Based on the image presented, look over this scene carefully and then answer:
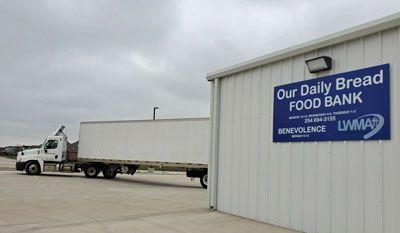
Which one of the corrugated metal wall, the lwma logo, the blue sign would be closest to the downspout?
the corrugated metal wall

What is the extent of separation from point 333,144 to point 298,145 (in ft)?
3.48

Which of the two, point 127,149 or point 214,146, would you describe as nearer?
point 214,146

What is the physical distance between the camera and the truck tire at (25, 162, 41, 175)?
3053 cm

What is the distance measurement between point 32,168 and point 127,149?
26.6ft

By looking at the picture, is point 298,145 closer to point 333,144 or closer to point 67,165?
point 333,144

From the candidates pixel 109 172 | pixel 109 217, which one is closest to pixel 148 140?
pixel 109 172

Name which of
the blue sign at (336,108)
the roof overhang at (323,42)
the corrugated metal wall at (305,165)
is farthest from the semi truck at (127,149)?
the blue sign at (336,108)

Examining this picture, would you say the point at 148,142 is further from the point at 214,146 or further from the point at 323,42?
the point at 323,42

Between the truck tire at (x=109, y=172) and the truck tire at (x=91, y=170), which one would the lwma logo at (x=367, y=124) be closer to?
the truck tire at (x=109, y=172)

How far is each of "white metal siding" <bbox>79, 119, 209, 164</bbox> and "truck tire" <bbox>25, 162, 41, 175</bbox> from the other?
3.28 meters

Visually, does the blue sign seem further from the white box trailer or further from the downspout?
the white box trailer

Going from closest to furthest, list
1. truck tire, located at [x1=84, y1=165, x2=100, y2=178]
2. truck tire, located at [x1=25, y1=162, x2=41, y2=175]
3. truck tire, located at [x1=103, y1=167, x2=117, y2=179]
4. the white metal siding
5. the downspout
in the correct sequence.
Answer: the downspout < the white metal siding < truck tire, located at [x1=103, y1=167, x2=117, y2=179] < truck tire, located at [x1=84, y1=165, x2=100, y2=178] < truck tire, located at [x1=25, y1=162, x2=41, y2=175]

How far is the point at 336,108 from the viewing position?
870 cm

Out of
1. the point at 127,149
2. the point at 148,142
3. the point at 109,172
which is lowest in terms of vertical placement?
the point at 109,172
